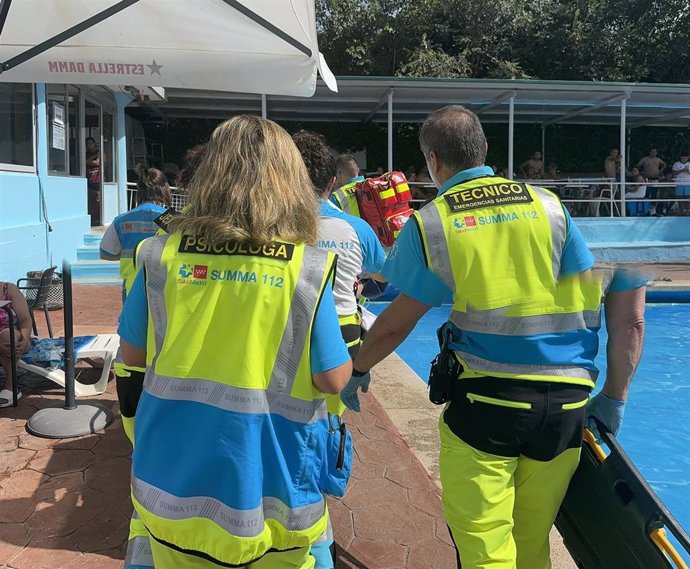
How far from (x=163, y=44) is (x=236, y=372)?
2381 millimetres

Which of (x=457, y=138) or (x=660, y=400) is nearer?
(x=457, y=138)

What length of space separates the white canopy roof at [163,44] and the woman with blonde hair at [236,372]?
1.91m

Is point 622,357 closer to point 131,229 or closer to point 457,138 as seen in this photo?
point 457,138

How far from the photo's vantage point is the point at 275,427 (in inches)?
57.5

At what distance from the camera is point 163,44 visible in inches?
127

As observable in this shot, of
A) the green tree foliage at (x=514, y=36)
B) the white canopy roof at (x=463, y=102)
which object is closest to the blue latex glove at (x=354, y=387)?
the white canopy roof at (x=463, y=102)

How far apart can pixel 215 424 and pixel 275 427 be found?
14 cm

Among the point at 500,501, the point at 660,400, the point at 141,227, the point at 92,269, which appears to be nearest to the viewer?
the point at 500,501

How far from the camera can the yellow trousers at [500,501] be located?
1.89 m

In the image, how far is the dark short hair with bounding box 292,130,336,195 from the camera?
2.87 metres

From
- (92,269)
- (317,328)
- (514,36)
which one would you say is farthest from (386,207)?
(514,36)

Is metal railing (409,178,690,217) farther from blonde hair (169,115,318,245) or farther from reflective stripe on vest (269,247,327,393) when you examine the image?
reflective stripe on vest (269,247,327,393)

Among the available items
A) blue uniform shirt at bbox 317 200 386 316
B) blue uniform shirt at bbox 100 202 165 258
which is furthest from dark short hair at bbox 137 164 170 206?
blue uniform shirt at bbox 317 200 386 316

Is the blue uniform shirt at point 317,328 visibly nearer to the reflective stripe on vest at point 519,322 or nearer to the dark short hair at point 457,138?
the reflective stripe on vest at point 519,322
